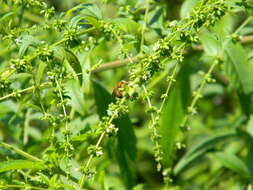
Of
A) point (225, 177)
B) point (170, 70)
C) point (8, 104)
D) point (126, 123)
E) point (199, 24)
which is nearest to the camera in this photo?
point (199, 24)

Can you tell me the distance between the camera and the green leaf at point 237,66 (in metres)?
1.47

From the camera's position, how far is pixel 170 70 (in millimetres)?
1778

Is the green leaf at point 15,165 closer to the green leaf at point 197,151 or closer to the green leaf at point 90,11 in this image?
the green leaf at point 90,11

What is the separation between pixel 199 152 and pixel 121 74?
577 millimetres

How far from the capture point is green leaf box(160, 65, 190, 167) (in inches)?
60.7

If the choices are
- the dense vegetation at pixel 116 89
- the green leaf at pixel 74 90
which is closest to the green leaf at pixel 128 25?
the dense vegetation at pixel 116 89

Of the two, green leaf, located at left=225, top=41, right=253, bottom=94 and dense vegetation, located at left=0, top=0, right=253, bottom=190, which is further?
green leaf, located at left=225, top=41, right=253, bottom=94

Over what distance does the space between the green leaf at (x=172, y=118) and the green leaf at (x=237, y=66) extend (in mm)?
197

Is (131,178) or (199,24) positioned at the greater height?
(199,24)

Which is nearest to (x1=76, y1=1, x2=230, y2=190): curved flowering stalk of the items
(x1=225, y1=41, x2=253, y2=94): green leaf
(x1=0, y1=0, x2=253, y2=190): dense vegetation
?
(x1=0, y1=0, x2=253, y2=190): dense vegetation

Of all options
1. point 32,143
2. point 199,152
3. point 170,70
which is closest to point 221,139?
point 199,152

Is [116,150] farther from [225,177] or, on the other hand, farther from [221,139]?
[225,177]

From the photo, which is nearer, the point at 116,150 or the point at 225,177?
the point at 116,150

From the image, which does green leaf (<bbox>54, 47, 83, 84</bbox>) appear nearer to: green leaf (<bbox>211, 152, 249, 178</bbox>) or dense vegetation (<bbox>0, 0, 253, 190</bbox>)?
dense vegetation (<bbox>0, 0, 253, 190</bbox>)
